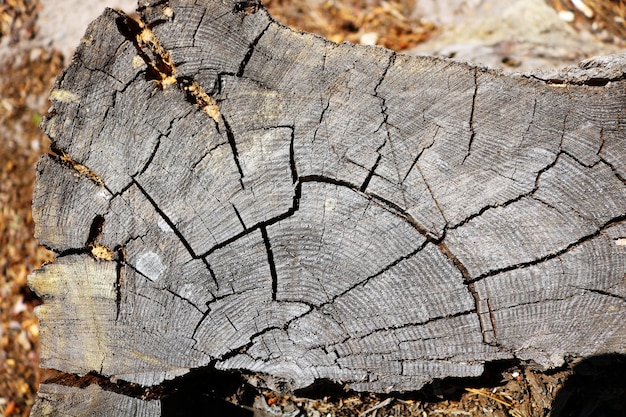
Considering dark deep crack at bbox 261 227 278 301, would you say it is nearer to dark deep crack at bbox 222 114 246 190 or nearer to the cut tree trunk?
the cut tree trunk

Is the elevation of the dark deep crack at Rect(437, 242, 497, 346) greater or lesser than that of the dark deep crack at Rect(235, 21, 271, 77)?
lesser

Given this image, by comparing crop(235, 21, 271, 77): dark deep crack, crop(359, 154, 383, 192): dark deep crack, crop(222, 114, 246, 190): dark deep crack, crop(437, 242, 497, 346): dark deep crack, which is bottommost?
crop(437, 242, 497, 346): dark deep crack

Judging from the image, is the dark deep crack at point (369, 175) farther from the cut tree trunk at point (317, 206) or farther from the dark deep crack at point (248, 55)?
the dark deep crack at point (248, 55)

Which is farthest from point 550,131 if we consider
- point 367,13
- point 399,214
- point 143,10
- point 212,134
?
point 367,13

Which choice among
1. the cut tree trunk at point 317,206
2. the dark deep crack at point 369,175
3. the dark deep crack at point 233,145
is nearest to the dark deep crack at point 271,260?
the cut tree trunk at point 317,206

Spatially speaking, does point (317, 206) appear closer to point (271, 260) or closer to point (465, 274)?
point (271, 260)

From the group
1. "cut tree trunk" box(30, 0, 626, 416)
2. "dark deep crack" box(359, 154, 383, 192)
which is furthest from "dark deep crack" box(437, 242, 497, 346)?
"dark deep crack" box(359, 154, 383, 192)

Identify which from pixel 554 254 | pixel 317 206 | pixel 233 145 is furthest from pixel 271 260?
pixel 554 254

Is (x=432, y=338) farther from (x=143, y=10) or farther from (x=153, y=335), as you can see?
(x=143, y=10)

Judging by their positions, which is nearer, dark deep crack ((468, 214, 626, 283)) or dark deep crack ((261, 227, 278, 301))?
dark deep crack ((468, 214, 626, 283))
